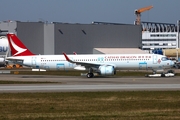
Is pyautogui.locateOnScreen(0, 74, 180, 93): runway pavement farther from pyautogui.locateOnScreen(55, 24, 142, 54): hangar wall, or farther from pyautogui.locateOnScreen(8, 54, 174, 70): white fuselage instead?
pyautogui.locateOnScreen(55, 24, 142, 54): hangar wall

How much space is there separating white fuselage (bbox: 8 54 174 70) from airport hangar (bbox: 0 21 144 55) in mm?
38413

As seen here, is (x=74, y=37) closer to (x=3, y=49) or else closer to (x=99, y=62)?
(x=3, y=49)

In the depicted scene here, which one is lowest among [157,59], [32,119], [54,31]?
[32,119]

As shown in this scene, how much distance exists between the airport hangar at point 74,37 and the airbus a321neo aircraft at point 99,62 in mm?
38056

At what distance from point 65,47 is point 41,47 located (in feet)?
17.5

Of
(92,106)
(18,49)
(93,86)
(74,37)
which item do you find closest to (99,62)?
(18,49)

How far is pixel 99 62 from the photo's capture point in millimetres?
53000

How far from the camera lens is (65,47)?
95.3 meters

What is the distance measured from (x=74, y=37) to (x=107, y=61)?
4546 cm

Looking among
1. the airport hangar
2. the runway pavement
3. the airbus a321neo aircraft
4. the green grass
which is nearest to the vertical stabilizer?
the airbus a321neo aircraft

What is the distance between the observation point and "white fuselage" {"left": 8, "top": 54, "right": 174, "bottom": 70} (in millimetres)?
51653

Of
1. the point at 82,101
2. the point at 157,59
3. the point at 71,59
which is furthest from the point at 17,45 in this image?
the point at 82,101

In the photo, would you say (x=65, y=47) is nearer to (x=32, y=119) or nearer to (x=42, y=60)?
(x=42, y=60)

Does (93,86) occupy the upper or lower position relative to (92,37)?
lower
